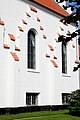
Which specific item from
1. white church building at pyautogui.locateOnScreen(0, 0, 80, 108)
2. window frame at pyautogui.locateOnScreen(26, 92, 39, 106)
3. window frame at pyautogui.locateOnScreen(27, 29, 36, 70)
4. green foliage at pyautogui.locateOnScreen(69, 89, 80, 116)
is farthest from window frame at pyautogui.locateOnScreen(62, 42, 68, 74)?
green foliage at pyautogui.locateOnScreen(69, 89, 80, 116)

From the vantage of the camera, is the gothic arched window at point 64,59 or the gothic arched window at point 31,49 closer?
the gothic arched window at point 31,49

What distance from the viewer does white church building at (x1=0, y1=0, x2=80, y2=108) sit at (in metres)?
18.2

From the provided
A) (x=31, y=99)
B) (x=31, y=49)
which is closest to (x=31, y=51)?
(x=31, y=49)

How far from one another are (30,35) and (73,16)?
17.7m

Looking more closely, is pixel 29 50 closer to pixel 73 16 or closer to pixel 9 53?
pixel 9 53

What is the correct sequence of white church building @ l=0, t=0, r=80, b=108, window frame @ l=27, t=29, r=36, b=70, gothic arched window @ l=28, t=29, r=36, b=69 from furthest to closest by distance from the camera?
gothic arched window @ l=28, t=29, r=36, b=69
window frame @ l=27, t=29, r=36, b=70
white church building @ l=0, t=0, r=80, b=108

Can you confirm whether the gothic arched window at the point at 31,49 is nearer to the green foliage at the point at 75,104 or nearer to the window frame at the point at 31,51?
the window frame at the point at 31,51

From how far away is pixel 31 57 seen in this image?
21422 mm

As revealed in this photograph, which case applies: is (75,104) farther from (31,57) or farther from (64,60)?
(64,60)

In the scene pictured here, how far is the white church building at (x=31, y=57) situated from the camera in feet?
59.7

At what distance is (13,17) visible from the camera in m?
19.4

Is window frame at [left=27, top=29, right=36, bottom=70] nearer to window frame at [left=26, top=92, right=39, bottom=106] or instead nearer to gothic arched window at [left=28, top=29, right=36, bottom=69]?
gothic arched window at [left=28, top=29, right=36, bottom=69]

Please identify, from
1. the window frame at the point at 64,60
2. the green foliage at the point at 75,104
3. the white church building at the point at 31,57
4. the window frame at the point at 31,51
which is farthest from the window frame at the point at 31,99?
the window frame at the point at 64,60

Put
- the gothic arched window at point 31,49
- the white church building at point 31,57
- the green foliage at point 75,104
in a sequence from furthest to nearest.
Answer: the gothic arched window at point 31,49, the white church building at point 31,57, the green foliage at point 75,104
